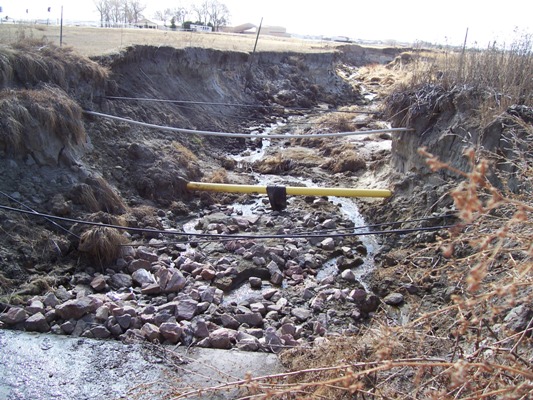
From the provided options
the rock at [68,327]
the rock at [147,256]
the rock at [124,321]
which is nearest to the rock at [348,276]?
the rock at [147,256]

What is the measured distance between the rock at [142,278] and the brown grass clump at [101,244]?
0.46 metres

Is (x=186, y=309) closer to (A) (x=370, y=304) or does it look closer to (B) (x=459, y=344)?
(A) (x=370, y=304)

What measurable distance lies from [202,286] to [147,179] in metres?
3.35

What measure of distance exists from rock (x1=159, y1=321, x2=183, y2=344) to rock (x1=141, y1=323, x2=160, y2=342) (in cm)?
6

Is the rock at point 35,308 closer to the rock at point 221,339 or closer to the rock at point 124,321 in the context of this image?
the rock at point 124,321

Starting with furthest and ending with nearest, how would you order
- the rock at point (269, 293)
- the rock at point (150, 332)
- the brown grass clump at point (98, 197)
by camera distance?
1. the brown grass clump at point (98, 197)
2. the rock at point (269, 293)
3. the rock at point (150, 332)

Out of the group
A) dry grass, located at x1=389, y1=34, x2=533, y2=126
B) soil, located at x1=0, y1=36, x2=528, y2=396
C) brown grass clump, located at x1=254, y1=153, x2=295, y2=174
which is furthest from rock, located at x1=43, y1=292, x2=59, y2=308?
brown grass clump, located at x1=254, y1=153, x2=295, y2=174

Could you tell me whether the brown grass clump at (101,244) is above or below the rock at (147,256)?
above

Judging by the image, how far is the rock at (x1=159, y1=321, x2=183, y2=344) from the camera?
578cm

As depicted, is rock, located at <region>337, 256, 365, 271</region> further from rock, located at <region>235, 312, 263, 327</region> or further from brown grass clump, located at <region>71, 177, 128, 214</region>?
brown grass clump, located at <region>71, 177, 128, 214</region>

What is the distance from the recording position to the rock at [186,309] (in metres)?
6.27

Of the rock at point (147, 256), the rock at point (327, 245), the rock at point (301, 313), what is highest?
the rock at point (327, 245)

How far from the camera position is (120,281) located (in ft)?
23.1

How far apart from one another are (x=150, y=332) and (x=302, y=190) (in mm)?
4518
